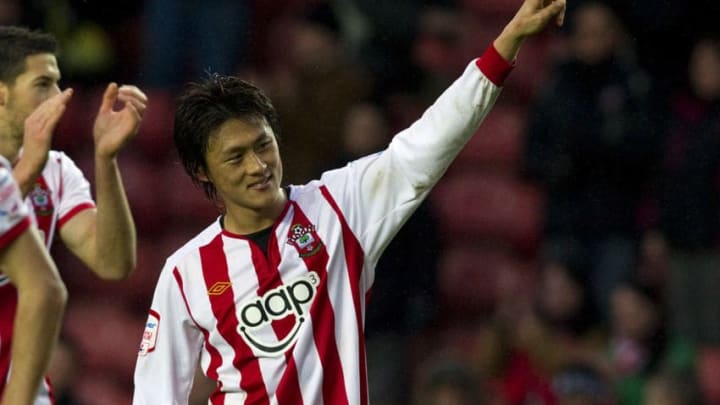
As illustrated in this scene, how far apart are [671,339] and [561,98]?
136 centimetres

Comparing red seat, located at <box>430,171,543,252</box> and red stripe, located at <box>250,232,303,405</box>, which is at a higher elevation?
red stripe, located at <box>250,232,303,405</box>

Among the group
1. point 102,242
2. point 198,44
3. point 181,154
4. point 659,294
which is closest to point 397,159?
point 181,154

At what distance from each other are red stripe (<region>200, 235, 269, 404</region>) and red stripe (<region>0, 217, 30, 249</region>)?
3.72ft

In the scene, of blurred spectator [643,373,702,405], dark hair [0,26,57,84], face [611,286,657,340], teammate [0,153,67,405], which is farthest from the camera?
face [611,286,657,340]

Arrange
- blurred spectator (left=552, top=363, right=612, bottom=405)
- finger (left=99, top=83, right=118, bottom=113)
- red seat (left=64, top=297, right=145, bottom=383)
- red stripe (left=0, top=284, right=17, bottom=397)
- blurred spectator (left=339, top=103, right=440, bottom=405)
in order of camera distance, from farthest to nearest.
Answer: red seat (left=64, top=297, right=145, bottom=383) → blurred spectator (left=339, top=103, right=440, bottom=405) → blurred spectator (left=552, top=363, right=612, bottom=405) → red stripe (left=0, top=284, right=17, bottom=397) → finger (left=99, top=83, right=118, bottom=113)

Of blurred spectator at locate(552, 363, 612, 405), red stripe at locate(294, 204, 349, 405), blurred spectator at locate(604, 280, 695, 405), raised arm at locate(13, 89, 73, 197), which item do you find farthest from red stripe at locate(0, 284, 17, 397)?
blurred spectator at locate(604, 280, 695, 405)

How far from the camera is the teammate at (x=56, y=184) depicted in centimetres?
501

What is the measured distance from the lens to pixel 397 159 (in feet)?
15.4

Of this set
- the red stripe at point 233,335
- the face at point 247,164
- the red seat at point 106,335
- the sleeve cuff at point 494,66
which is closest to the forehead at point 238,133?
the face at point 247,164

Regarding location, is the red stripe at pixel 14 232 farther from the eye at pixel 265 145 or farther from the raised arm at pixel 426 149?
the raised arm at pixel 426 149

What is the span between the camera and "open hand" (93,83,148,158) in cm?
466

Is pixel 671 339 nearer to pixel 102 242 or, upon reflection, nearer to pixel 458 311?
pixel 458 311

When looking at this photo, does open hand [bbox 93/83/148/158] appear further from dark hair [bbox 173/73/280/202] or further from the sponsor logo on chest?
the sponsor logo on chest

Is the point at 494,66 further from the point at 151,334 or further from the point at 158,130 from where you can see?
the point at 158,130
